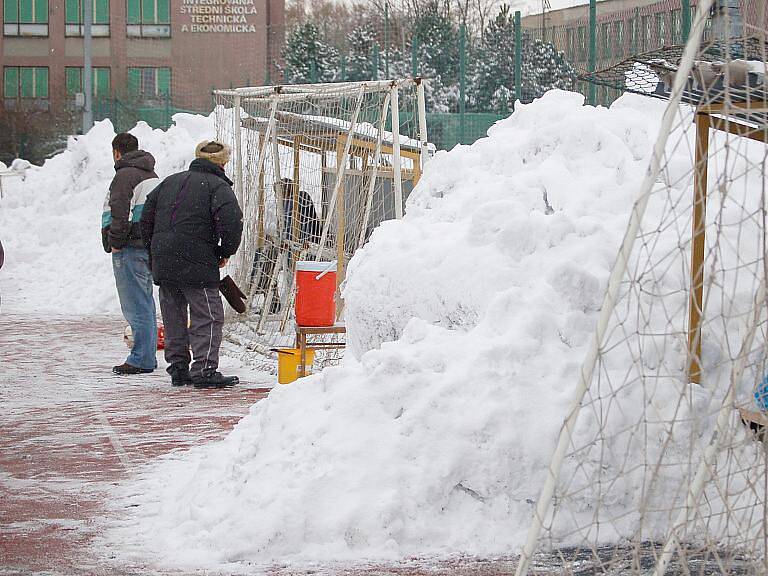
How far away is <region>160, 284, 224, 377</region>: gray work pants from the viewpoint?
908 cm

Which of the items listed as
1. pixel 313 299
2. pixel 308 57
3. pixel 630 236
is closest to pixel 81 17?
pixel 308 57

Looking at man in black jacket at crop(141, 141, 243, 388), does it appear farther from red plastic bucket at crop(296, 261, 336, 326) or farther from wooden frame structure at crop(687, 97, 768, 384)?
wooden frame structure at crop(687, 97, 768, 384)

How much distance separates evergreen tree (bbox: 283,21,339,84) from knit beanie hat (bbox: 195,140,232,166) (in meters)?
10.1

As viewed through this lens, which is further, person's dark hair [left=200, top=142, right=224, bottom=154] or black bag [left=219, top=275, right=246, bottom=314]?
black bag [left=219, top=275, right=246, bottom=314]

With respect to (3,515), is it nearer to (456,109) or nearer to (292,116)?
(292,116)

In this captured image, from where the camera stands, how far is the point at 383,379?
557 cm

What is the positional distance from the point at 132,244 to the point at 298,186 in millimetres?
2282

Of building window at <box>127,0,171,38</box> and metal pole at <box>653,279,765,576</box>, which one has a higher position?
building window at <box>127,0,171,38</box>

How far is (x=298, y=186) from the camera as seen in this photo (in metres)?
11.4

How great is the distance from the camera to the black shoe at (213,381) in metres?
9.15

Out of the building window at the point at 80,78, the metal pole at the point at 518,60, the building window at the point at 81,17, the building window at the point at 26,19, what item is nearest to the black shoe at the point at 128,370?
the metal pole at the point at 518,60

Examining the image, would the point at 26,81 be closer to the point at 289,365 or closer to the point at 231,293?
the point at 231,293

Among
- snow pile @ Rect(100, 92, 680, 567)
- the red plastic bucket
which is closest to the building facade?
the red plastic bucket

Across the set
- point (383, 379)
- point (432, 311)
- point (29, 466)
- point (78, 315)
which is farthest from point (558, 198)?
point (78, 315)
